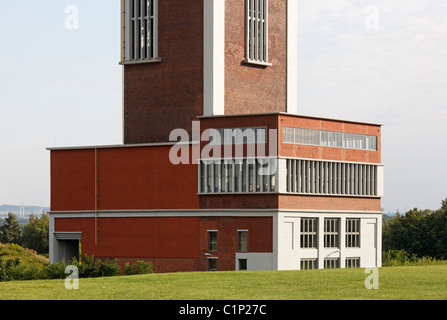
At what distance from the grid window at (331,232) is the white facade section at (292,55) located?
1083 centimetres

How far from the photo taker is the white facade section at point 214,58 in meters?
61.2

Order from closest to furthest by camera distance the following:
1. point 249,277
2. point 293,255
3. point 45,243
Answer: point 249,277, point 293,255, point 45,243

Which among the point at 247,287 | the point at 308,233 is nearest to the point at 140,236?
the point at 308,233

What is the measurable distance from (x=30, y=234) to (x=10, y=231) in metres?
8.77

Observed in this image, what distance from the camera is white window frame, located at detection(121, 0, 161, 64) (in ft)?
209

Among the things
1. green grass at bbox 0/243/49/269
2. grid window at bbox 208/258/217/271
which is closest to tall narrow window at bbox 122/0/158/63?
grid window at bbox 208/258/217/271

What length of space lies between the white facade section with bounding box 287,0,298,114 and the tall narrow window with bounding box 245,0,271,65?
2649 millimetres

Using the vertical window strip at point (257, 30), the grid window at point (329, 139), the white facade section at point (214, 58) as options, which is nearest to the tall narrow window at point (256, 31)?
the vertical window strip at point (257, 30)

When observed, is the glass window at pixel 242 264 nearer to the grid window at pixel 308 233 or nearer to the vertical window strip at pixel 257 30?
the grid window at pixel 308 233

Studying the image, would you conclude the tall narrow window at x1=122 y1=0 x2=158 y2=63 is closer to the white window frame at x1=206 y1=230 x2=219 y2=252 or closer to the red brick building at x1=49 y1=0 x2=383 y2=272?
the red brick building at x1=49 y1=0 x2=383 y2=272

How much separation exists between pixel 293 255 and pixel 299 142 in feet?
22.7
